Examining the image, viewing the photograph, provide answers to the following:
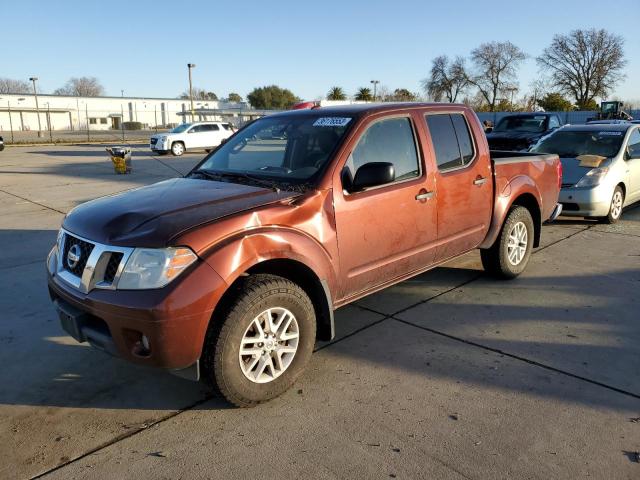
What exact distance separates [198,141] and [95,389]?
25598mm

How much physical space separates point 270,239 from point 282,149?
1.21 m

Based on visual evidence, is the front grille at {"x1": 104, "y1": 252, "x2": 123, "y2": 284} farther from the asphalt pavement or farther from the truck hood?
the asphalt pavement

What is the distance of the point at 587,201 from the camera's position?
777cm

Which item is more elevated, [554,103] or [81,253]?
[554,103]

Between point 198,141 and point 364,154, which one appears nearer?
point 364,154

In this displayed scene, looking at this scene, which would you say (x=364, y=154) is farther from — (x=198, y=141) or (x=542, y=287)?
(x=198, y=141)

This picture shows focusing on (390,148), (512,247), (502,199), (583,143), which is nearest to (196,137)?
(583,143)

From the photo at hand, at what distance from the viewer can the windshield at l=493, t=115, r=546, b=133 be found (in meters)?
16.0

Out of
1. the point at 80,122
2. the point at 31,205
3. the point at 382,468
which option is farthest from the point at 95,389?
the point at 80,122

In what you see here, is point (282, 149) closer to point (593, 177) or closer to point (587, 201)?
point (587, 201)

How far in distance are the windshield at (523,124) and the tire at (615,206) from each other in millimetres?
8033

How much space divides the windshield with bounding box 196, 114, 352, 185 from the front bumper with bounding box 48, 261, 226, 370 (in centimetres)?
116

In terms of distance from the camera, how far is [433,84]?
73125mm

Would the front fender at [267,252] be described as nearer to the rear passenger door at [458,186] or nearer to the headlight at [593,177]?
the rear passenger door at [458,186]
